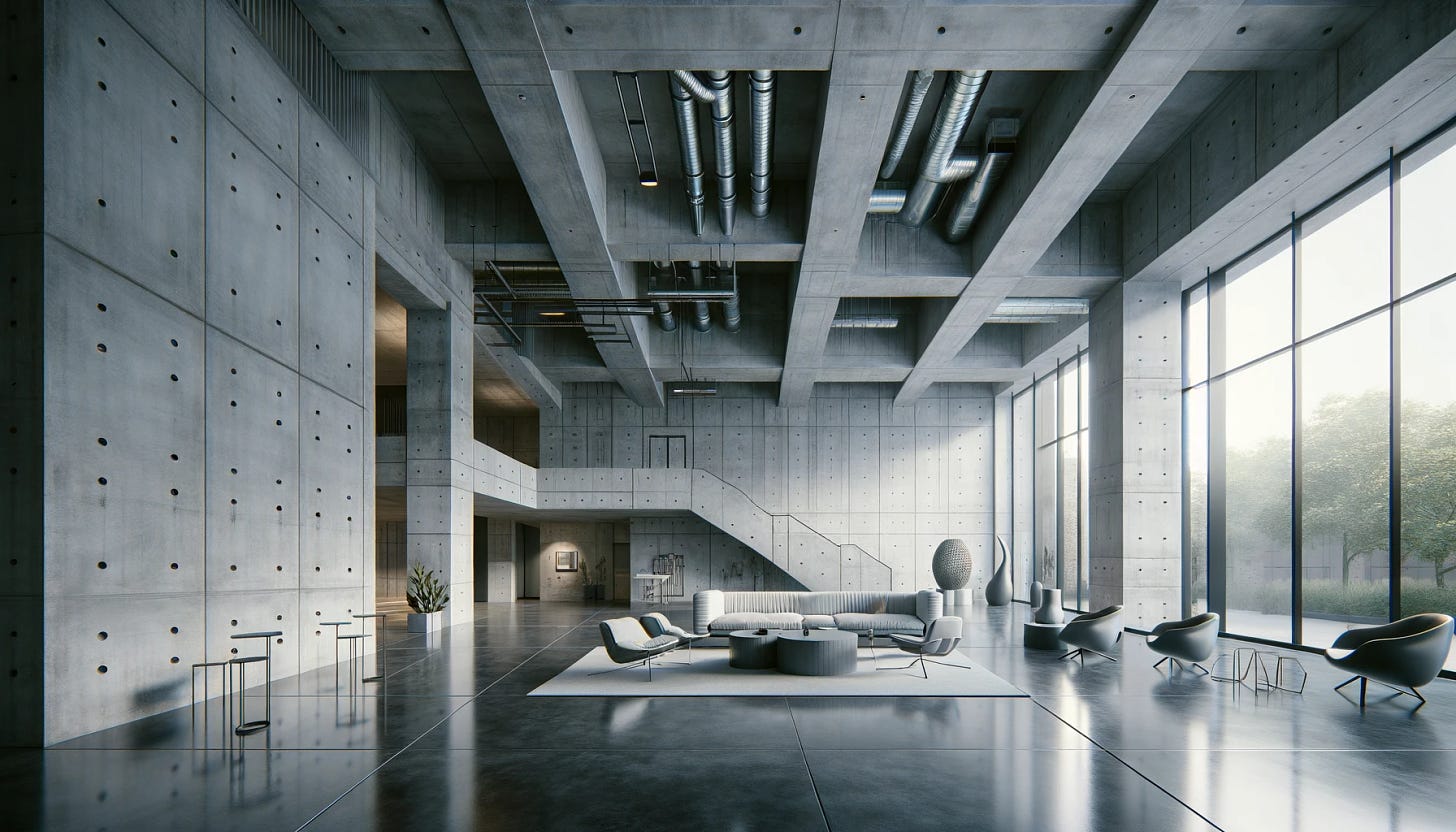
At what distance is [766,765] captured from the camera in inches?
212

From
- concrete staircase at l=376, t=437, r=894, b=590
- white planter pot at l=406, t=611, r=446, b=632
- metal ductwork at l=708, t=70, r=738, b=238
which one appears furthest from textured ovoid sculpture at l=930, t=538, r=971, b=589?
white planter pot at l=406, t=611, r=446, b=632

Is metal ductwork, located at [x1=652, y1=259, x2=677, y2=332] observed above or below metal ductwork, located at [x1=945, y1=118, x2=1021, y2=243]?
below

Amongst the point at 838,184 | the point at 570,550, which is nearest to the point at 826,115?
the point at 838,184

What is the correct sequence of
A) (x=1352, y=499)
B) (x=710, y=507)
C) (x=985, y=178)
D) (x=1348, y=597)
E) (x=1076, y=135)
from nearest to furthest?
(x=1076, y=135)
(x=985, y=178)
(x=1348, y=597)
(x=1352, y=499)
(x=710, y=507)

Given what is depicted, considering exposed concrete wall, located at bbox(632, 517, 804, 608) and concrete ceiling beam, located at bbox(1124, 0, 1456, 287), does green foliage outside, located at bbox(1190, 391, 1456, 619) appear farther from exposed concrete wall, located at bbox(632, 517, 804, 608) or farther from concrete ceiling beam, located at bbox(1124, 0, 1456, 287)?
exposed concrete wall, located at bbox(632, 517, 804, 608)

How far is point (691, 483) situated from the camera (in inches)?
830

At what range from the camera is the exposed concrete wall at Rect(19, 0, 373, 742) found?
234 inches

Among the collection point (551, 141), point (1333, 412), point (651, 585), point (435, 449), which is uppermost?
point (551, 141)

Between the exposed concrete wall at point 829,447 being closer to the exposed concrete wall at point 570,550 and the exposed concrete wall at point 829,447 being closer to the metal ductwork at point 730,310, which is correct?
the exposed concrete wall at point 570,550

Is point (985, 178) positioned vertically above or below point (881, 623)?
above

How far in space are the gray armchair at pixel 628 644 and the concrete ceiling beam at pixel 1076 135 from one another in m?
6.93

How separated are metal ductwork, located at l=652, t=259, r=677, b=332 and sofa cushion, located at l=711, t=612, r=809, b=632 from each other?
499 cm

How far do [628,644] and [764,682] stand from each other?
4.67 ft

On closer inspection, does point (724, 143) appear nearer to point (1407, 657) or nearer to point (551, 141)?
point (551, 141)
